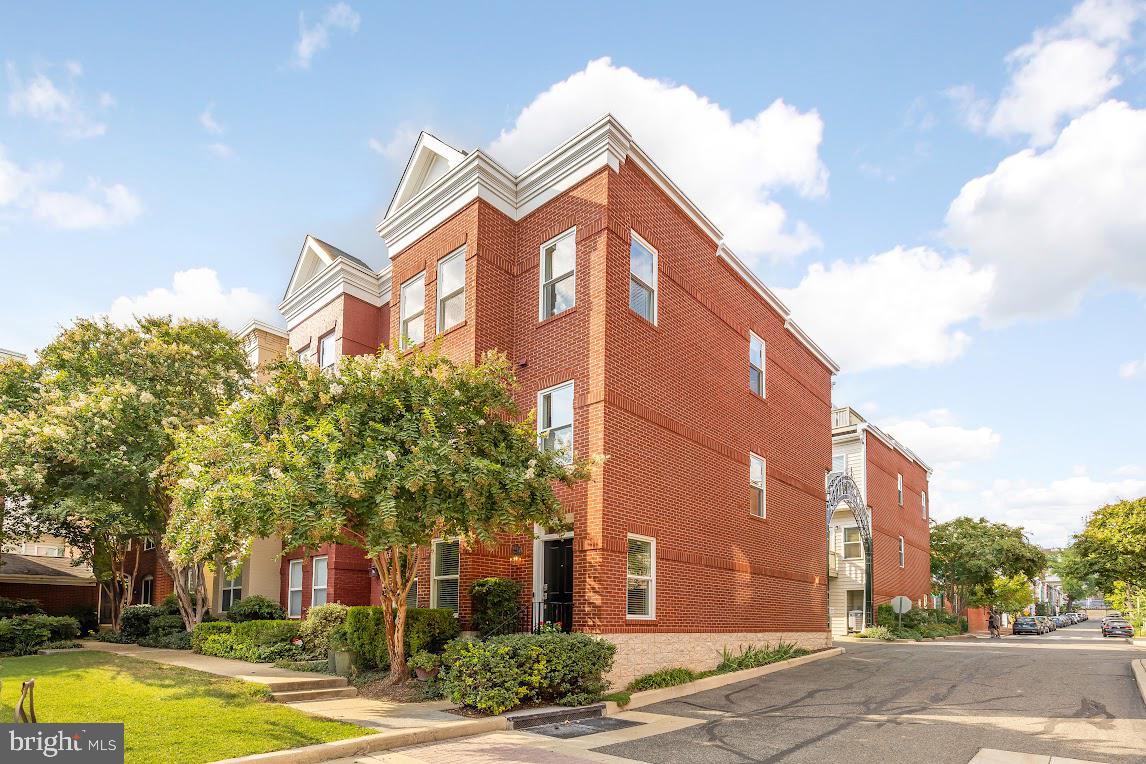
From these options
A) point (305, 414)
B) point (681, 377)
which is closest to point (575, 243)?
point (681, 377)

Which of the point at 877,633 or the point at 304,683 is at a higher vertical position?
the point at 304,683

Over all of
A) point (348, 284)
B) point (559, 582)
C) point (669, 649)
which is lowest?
point (669, 649)

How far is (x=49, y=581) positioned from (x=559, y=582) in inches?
1069

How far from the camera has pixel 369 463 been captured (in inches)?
433

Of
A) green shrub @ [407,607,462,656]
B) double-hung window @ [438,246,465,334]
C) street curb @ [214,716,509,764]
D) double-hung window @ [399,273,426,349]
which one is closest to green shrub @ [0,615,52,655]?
green shrub @ [407,607,462,656]

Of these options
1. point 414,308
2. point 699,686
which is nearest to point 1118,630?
point 699,686

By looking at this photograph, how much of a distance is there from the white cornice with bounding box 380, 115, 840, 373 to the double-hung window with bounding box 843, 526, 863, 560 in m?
23.7

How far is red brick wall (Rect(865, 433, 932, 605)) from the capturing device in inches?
1521

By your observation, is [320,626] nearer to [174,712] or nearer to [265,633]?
[265,633]

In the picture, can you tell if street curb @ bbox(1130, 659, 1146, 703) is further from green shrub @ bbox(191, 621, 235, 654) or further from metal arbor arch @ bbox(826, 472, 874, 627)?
green shrub @ bbox(191, 621, 235, 654)

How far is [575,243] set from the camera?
1591 cm

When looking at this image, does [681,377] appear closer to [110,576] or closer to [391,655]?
[391,655]

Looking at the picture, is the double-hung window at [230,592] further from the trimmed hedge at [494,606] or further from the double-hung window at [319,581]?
the trimmed hedge at [494,606]

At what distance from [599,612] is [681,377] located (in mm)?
5764
